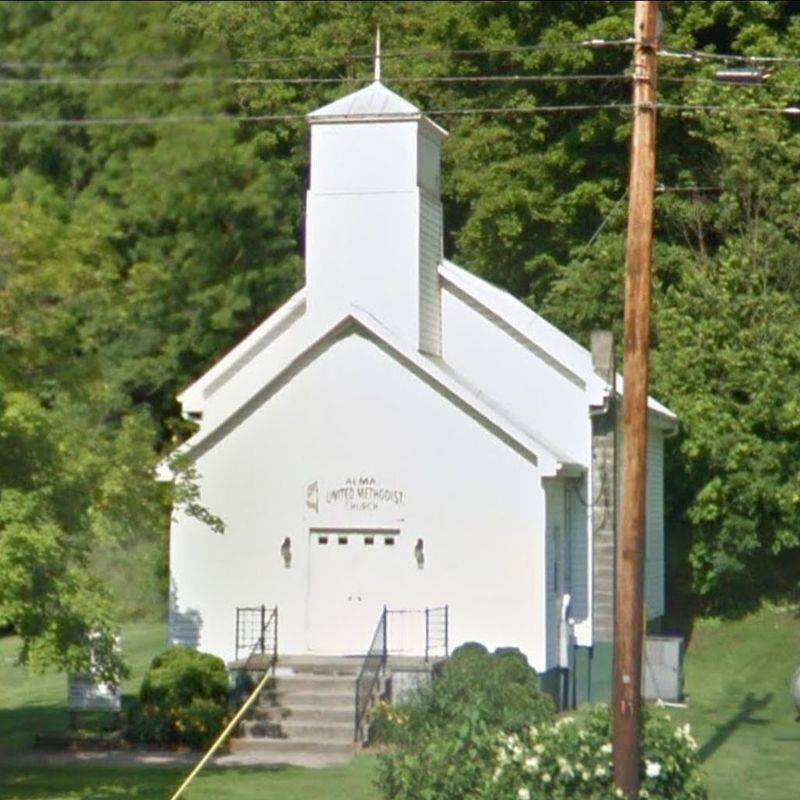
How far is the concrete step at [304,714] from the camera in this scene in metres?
25.7

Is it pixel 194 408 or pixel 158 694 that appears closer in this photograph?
pixel 158 694

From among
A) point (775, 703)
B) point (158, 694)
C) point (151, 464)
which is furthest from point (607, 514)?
point (151, 464)

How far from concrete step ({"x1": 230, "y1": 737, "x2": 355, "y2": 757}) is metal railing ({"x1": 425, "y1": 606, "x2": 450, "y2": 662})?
10.4ft

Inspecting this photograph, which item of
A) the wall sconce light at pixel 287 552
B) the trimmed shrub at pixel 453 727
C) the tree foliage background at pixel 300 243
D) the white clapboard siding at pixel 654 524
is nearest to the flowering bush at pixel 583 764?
the trimmed shrub at pixel 453 727

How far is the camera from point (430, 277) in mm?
30562

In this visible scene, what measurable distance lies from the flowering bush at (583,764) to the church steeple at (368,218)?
42.4ft

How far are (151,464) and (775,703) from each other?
13051 mm

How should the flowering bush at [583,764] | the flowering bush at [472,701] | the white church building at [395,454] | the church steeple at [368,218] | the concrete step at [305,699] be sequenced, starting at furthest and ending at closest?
the church steeple at [368,218] < the white church building at [395,454] < the concrete step at [305,699] < the flowering bush at [472,701] < the flowering bush at [583,764]

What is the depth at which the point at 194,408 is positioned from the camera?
31.0 m

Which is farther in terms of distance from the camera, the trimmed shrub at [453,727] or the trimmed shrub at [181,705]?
the trimmed shrub at [181,705]

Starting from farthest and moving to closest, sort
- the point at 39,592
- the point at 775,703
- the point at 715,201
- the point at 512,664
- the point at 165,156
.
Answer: the point at 715,201
the point at 775,703
the point at 512,664
the point at 39,592
the point at 165,156

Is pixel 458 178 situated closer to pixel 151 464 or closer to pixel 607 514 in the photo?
pixel 607 514

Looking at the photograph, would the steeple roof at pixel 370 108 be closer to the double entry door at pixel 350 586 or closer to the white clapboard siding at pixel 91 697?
the double entry door at pixel 350 586

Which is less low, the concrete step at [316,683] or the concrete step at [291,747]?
the concrete step at [316,683]
